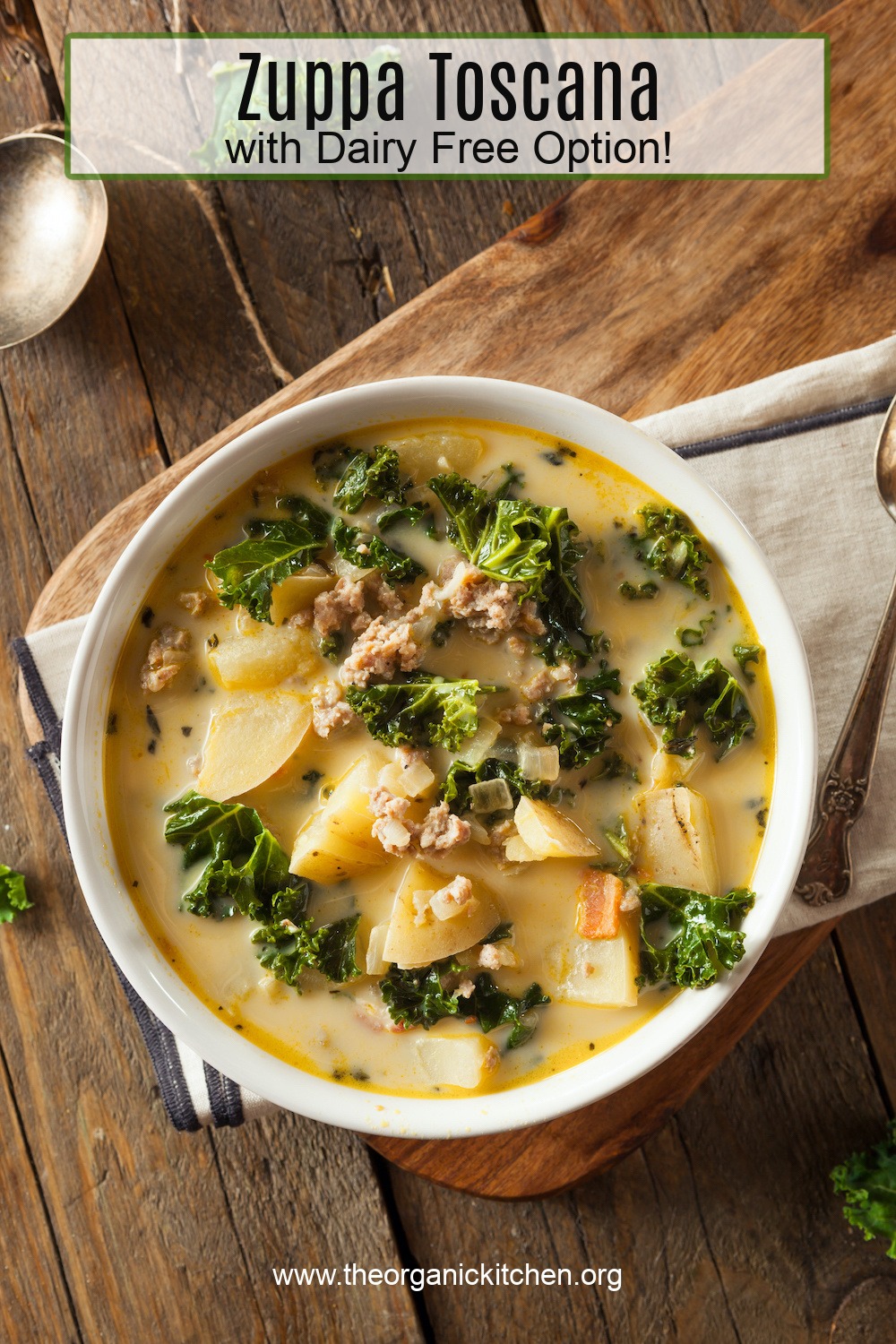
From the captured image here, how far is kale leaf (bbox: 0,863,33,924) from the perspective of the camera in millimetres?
3900

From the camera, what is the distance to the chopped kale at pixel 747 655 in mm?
3012

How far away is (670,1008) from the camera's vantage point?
9.82 feet

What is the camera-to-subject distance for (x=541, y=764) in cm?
293

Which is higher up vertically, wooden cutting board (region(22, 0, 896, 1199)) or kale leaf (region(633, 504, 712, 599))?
wooden cutting board (region(22, 0, 896, 1199))

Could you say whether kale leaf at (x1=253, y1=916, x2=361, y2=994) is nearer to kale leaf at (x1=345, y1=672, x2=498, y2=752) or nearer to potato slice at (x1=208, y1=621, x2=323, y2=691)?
kale leaf at (x1=345, y1=672, x2=498, y2=752)

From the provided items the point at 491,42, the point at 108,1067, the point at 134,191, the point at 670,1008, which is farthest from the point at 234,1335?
the point at 491,42

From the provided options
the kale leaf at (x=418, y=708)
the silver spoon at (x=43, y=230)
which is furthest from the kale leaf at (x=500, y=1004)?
the silver spoon at (x=43, y=230)

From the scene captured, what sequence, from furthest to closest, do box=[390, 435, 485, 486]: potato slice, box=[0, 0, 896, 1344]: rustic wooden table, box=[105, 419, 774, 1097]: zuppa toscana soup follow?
1. box=[0, 0, 896, 1344]: rustic wooden table
2. box=[390, 435, 485, 486]: potato slice
3. box=[105, 419, 774, 1097]: zuppa toscana soup

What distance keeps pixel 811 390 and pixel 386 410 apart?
1437mm

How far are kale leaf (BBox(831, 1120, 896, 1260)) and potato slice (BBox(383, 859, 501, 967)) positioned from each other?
193 centimetres

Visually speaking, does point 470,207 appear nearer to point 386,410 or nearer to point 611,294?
point 611,294

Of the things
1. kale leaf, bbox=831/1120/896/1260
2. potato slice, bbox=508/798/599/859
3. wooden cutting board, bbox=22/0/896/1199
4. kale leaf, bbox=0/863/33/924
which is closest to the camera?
potato slice, bbox=508/798/599/859

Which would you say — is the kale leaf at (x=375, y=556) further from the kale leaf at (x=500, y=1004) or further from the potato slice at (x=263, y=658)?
the kale leaf at (x=500, y=1004)

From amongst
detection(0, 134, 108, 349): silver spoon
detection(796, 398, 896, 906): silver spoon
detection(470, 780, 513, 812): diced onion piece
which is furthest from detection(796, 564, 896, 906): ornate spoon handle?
detection(0, 134, 108, 349): silver spoon
